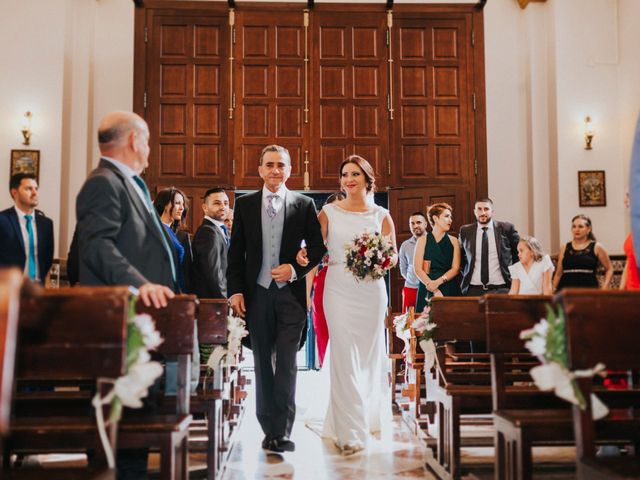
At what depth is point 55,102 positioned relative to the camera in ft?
31.0

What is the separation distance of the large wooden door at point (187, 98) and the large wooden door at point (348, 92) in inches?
50.9

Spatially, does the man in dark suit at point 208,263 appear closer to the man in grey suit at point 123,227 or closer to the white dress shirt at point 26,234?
the white dress shirt at point 26,234

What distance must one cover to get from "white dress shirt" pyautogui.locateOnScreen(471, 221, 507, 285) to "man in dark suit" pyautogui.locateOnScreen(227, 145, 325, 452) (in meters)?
3.58

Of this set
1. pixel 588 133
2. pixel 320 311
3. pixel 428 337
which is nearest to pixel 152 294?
pixel 428 337

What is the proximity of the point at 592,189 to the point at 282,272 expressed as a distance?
6458mm

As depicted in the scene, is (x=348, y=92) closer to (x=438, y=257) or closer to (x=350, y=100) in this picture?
(x=350, y=100)

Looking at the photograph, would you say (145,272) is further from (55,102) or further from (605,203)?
(605,203)

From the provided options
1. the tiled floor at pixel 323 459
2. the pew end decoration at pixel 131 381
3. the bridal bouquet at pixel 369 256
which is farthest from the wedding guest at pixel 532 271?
the pew end decoration at pixel 131 381

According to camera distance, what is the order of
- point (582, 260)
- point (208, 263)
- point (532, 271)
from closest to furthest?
point (208, 263) < point (532, 271) < point (582, 260)

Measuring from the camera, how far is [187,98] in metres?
10.1

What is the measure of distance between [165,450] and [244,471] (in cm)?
162

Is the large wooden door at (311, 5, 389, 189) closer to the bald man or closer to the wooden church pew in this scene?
the bald man

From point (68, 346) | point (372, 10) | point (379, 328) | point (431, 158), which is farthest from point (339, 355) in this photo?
point (372, 10)

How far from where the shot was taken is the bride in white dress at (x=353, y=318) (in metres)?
4.89
